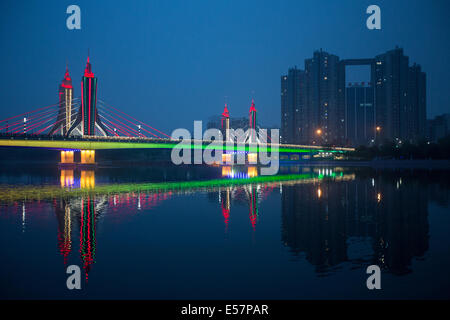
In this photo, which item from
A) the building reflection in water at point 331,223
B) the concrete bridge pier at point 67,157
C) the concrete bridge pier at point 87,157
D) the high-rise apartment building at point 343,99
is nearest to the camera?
the building reflection in water at point 331,223

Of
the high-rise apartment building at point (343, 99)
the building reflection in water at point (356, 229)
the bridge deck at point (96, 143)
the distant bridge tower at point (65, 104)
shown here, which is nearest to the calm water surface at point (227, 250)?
the building reflection in water at point (356, 229)

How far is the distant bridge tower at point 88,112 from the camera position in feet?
251

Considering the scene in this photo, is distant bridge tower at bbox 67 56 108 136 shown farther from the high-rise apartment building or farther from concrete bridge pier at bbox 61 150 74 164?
the high-rise apartment building

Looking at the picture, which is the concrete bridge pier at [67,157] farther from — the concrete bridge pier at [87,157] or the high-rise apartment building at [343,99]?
the high-rise apartment building at [343,99]

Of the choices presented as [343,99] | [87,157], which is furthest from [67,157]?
[343,99]

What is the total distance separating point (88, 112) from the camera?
7819 cm

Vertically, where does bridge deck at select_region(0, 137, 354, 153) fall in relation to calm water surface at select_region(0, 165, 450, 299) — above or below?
above

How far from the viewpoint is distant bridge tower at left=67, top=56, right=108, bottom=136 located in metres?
76.6

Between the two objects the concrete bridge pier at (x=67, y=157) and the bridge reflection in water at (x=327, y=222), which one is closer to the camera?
the bridge reflection in water at (x=327, y=222)

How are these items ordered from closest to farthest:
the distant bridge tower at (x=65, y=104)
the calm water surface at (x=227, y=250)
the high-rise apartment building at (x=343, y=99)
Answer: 1. the calm water surface at (x=227, y=250)
2. the distant bridge tower at (x=65, y=104)
3. the high-rise apartment building at (x=343, y=99)

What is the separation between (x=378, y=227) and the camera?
1400 centimetres

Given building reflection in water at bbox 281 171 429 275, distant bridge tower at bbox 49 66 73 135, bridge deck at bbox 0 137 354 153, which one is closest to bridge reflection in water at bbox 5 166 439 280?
building reflection in water at bbox 281 171 429 275
